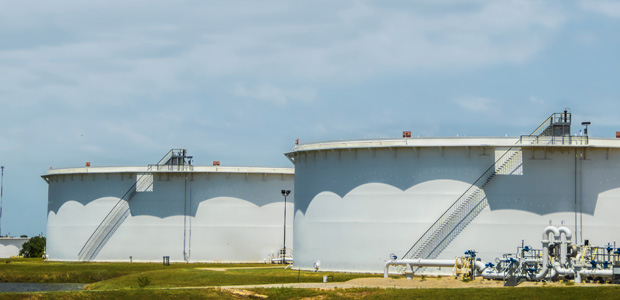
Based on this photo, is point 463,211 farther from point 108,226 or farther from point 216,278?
point 108,226

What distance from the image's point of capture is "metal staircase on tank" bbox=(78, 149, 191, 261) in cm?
8556

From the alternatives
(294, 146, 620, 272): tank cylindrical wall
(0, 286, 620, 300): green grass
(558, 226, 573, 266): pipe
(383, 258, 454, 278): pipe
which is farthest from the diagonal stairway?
(558, 226, 573, 266): pipe

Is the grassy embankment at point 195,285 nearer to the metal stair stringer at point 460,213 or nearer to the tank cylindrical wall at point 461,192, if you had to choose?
the tank cylindrical wall at point 461,192

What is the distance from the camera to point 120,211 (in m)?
86.1

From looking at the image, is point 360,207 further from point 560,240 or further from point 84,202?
point 84,202

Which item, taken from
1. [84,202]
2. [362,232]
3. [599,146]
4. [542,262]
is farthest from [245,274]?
[84,202]

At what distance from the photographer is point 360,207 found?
62062 mm

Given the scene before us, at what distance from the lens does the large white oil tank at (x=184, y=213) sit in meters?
85.0

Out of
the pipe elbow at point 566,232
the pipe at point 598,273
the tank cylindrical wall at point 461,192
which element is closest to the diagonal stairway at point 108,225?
the tank cylindrical wall at point 461,192

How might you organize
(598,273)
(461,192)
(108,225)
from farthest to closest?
(108,225) < (461,192) < (598,273)

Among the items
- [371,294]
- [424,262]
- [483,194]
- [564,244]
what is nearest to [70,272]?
[424,262]

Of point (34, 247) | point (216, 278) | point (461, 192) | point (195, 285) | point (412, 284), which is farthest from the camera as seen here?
point (34, 247)

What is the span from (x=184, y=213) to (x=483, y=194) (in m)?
33.4

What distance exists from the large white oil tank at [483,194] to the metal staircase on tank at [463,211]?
6 centimetres
